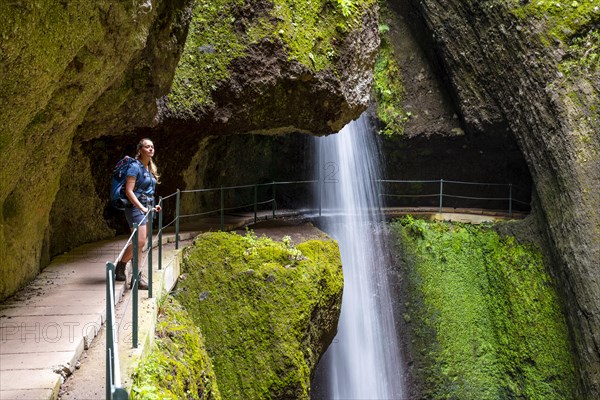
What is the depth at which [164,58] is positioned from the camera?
279 inches

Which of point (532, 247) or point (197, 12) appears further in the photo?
point (532, 247)

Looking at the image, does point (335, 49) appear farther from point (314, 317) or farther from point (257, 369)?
point (257, 369)

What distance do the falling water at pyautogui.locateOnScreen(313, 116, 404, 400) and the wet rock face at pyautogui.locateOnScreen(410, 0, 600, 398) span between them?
9.38 feet

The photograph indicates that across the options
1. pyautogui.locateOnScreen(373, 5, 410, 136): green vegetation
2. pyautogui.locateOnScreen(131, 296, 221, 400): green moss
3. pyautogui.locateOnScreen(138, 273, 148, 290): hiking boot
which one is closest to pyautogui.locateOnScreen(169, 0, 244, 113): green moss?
pyautogui.locateOnScreen(131, 296, 221, 400): green moss

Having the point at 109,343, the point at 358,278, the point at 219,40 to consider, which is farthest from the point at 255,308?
the point at 358,278

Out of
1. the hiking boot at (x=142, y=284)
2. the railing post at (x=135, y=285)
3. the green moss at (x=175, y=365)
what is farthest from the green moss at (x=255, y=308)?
the railing post at (x=135, y=285)

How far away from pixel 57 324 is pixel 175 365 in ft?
3.38

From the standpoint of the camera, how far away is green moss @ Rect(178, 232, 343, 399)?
7164mm

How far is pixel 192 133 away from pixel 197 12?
72.9 inches

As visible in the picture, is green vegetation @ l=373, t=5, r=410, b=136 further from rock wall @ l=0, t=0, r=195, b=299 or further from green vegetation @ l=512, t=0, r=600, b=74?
rock wall @ l=0, t=0, r=195, b=299

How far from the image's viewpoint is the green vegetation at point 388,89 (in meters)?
14.8

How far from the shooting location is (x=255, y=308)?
24.4 feet

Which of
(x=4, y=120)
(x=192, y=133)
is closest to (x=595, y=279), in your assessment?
(x=192, y=133)

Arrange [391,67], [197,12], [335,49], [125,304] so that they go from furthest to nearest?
1. [391,67]
2. [335,49]
3. [197,12]
4. [125,304]
